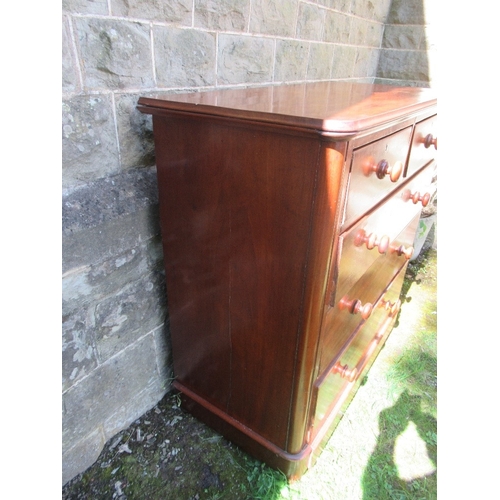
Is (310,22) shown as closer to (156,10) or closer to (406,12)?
(156,10)

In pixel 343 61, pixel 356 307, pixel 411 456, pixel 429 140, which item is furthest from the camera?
pixel 343 61

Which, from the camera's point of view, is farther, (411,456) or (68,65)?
(411,456)

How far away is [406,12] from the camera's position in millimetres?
2896

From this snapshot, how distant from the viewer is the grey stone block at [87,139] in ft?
3.66

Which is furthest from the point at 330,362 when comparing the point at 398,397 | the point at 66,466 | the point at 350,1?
the point at 350,1

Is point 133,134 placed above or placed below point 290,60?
below

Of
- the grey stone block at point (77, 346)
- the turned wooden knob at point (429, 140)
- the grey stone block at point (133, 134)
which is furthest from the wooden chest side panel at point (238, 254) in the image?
the turned wooden knob at point (429, 140)

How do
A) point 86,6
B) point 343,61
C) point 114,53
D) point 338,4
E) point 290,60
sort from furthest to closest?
point 343,61 < point 338,4 < point 290,60 < point 114,53 < point 86,6

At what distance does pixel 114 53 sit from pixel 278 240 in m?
0.76

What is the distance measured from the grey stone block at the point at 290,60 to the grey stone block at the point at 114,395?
1.45 metres

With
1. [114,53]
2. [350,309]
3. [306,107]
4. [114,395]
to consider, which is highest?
[114,53]

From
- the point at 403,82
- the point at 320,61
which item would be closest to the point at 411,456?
the point at 320,61

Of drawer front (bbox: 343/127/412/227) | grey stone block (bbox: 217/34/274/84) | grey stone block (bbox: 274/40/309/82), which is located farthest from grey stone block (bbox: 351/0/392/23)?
drawer front (bbox: 343/127/412/227)

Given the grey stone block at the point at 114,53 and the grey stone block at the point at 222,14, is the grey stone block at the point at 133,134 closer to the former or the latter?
the grey stone block at the point at 114,53
